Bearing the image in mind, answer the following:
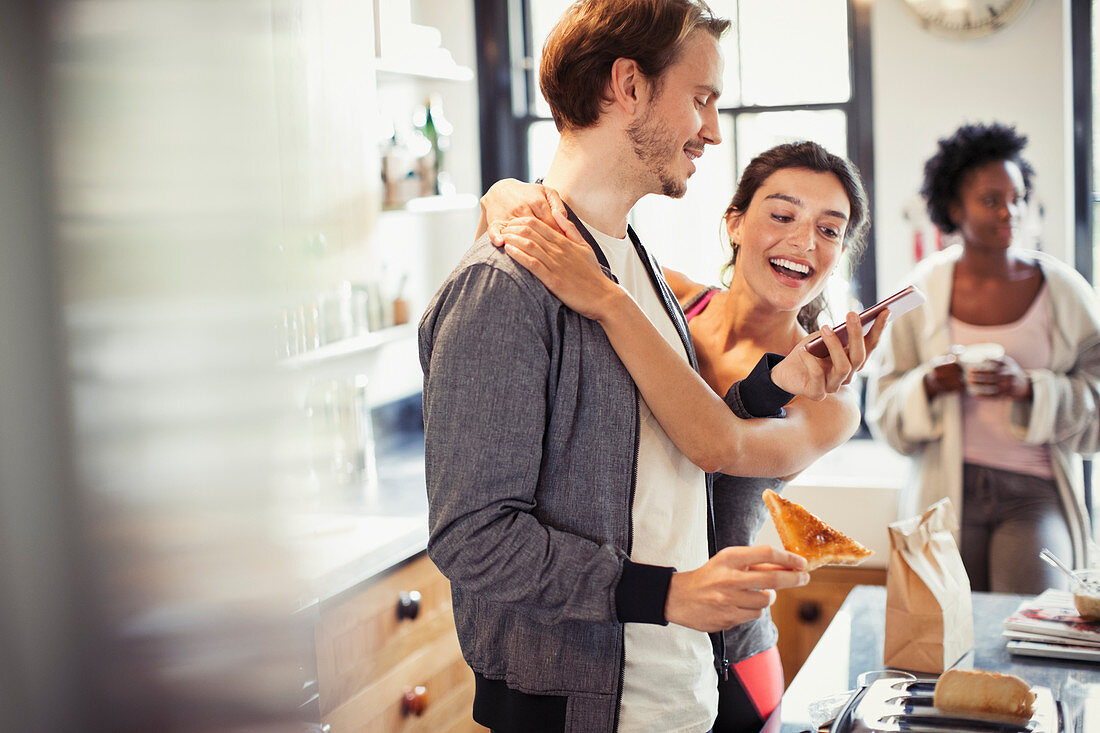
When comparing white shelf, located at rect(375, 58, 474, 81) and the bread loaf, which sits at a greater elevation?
white shelf, located at rect(375, 58, 474, 81)

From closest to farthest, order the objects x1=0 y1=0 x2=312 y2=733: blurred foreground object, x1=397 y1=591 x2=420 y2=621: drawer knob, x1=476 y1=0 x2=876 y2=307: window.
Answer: x1=0 y1=0 x2=312 y2=733: blurred foreground object, x1=397 y1=591 x2=420 y2=621: drawer knob, x1=476 y1=0 x2=876 y2=307: window

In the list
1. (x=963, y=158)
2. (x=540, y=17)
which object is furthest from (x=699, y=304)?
(x=540, y=17)

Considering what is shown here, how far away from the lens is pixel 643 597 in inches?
38.1

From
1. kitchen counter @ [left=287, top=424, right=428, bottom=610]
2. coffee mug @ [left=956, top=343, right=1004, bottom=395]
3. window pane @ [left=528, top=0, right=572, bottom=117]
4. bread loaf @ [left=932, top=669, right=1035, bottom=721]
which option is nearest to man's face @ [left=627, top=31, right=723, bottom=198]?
kitchen counter @ [left=287, top=424, right=428, bottom=610]

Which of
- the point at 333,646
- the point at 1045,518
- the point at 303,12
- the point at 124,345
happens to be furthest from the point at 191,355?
the point at 1045,518

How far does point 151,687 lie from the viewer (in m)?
0.32

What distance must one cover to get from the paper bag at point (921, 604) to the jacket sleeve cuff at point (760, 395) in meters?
0.41

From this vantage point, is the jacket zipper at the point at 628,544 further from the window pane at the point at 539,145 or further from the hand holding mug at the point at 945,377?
the window pane at the point at 539,145

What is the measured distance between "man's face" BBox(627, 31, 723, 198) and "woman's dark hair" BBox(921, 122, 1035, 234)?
1.83 metres

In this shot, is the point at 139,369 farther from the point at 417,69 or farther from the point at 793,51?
the point at 793,51

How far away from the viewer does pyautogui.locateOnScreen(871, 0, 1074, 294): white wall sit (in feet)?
10.9

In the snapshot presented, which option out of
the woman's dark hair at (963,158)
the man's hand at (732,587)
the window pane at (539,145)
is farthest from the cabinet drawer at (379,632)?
the window pane at (539,145)

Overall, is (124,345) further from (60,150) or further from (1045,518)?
(1045,518)

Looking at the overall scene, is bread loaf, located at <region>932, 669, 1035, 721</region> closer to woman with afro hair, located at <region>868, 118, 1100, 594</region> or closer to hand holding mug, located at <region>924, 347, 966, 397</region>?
woman with afro hair, located at <region>868, 118, 1100, 594</region>
